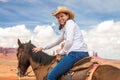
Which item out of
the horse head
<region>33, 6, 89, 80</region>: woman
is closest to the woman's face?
<region>33, 6, 89, 80</region>: woman

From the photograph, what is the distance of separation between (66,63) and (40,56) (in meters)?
1.20

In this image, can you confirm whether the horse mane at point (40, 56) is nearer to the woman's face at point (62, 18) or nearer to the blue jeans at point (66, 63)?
the blue jeans at point (66, 63)

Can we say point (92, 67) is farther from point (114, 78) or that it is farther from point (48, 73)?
point (48, 73)

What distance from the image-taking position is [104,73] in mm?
6906

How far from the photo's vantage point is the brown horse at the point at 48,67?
6.93m

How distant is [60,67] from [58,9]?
1479mm

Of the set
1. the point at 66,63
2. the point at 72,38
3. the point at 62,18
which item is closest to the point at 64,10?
the point at 62,18

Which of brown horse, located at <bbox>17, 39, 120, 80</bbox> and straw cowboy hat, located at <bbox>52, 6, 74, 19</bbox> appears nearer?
brown horse, located at <bbox>17, 39, 120, 80</bbox>

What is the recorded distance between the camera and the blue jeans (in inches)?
306

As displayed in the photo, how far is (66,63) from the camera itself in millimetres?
7746

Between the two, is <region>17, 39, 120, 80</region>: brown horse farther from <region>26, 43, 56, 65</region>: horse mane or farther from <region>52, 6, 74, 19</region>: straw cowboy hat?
<region>52, 6, 74, 19</region>: straw cowboy hat

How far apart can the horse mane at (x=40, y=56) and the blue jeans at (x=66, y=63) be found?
2.40ft

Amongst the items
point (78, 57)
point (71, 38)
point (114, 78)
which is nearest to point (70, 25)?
point (71, 38)

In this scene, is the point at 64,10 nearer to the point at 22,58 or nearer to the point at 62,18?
the point at 62,18
